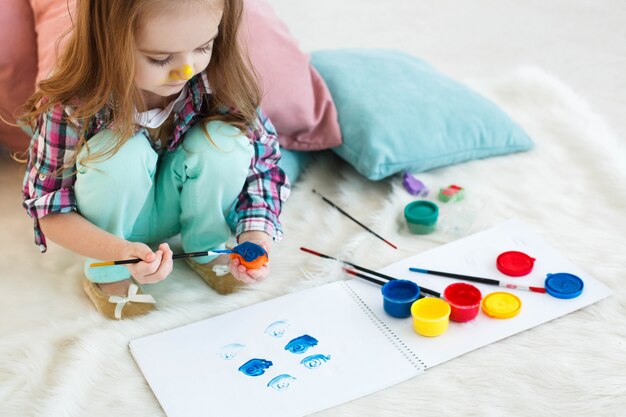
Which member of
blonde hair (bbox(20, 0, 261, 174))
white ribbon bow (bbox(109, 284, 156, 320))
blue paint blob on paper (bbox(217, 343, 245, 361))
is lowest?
white ribbon bow (bbox(109, 284, 156, 320))

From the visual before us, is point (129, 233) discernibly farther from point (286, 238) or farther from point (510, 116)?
point (510, 116)

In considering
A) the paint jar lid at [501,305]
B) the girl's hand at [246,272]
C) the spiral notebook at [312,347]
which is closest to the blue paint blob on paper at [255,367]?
the spiral notebook at [312,347]

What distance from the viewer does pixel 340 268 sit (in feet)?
4.61

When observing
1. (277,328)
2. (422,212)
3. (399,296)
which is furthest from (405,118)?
(277,328)

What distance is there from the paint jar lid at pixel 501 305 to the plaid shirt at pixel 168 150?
350 millimetres

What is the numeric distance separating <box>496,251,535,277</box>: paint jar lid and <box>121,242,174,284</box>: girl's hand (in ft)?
1.82

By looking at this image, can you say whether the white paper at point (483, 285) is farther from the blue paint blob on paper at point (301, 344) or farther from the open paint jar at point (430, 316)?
the blue paint blob on paper at point (301, 344)

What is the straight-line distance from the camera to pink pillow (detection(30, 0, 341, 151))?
5.10 feet

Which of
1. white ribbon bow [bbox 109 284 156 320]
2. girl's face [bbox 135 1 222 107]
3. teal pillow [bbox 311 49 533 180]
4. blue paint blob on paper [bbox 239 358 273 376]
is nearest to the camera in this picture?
girl's face [bbox 135 1 222 107]

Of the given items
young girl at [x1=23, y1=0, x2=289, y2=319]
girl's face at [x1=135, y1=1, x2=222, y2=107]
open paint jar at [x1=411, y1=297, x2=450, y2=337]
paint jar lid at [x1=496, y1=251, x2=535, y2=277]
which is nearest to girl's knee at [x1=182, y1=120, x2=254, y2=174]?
young girl at [x1=23, y1=0, x2=289, y2=319]

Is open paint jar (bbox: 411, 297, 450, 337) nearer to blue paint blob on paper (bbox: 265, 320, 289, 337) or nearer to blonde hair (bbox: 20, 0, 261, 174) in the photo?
blue paint blob on paper (bbox: 265, 320, 289, 337)

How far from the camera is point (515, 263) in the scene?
139 cm

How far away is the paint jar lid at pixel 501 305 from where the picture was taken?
1.29m

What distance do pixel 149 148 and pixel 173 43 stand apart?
219 mm
